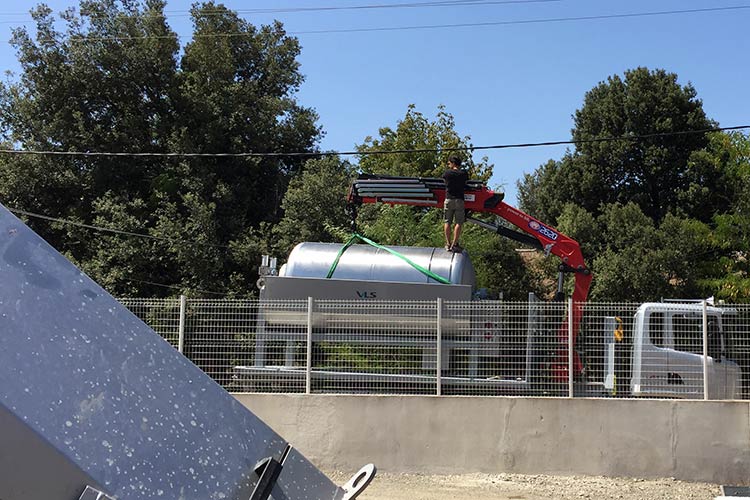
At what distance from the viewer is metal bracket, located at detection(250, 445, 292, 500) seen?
6.74ft

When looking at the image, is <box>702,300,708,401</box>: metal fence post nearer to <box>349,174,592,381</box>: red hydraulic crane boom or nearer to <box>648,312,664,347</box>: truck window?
<box>648,312,664,347</box>: truck window

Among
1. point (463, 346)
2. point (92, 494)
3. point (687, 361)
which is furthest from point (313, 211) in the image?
point (92, 494)

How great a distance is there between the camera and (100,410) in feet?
6.20

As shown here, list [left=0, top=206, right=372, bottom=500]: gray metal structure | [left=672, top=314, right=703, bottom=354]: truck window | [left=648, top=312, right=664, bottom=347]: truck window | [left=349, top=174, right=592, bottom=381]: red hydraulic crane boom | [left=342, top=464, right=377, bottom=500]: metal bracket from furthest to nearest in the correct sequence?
[left=349, top=174, right=592, bottom=381]: red hydraulic crane boom
[left=648, top=312, right=664, bottom=347]: truck window
[left=672, top=314, right=703, bottom=354]: truck window
[left=342, top=464, right=377, bottom=500]: metal bracket
[left=0, top=206, right=372, bottom=500]: gray metal structure

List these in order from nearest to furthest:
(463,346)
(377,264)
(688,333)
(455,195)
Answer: (463,346) < (688,333) < (377,264) < (455,195)

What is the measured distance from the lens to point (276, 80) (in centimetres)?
3378

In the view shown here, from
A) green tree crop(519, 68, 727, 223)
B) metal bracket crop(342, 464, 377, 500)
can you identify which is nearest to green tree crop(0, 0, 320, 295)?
green tree crop(519, 68, 727, 223)

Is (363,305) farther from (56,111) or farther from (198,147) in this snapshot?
(56,111)

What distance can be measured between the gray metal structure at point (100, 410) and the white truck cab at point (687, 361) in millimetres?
9520

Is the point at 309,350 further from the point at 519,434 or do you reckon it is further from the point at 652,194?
the point at 652,194

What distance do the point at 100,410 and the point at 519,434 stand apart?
932 cm

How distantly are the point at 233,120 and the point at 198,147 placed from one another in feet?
5.85

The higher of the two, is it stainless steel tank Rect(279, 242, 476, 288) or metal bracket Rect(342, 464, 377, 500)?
stainless steel tank Rect(279, 242, 476, 288)

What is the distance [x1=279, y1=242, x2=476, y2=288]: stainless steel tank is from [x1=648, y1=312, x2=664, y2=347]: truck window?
284cm
